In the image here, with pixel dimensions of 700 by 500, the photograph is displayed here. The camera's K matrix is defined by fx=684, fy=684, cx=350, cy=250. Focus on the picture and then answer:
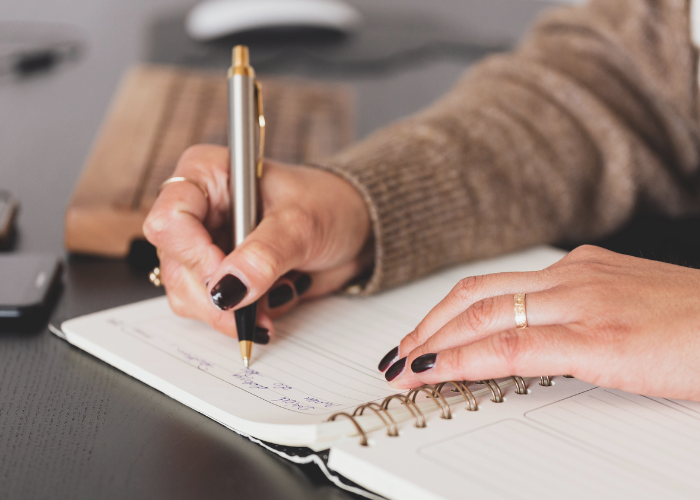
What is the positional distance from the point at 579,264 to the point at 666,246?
0.42ft

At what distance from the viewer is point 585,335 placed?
39 cm

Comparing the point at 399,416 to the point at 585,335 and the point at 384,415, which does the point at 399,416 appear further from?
the point at 585,335

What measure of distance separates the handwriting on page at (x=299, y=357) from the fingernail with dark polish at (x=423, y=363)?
0.03 metres

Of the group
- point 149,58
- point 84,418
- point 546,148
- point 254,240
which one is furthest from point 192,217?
point 149,58

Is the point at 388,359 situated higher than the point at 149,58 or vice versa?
the point at 149,58

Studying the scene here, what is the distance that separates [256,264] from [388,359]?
113 mm

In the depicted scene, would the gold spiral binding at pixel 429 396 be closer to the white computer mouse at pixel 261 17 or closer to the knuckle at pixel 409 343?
the knuckle at pixel 409 343

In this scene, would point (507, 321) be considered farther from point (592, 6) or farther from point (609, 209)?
point (592, 6)

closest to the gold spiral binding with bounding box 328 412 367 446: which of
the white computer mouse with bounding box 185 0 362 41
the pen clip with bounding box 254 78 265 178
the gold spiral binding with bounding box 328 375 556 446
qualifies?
the gold spiral binding with bounding box 328 375 556 446

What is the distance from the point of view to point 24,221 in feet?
2.38

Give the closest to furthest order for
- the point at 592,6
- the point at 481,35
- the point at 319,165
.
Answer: the point at 319,165, the point at 592,6, the point at 481,35

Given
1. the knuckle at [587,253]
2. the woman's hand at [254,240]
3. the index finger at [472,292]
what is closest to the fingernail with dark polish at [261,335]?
the woman's hand at [254,240]

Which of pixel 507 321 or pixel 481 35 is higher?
pixel 481 35

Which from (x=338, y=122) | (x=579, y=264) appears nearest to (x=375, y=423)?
(x=579, y=264)
